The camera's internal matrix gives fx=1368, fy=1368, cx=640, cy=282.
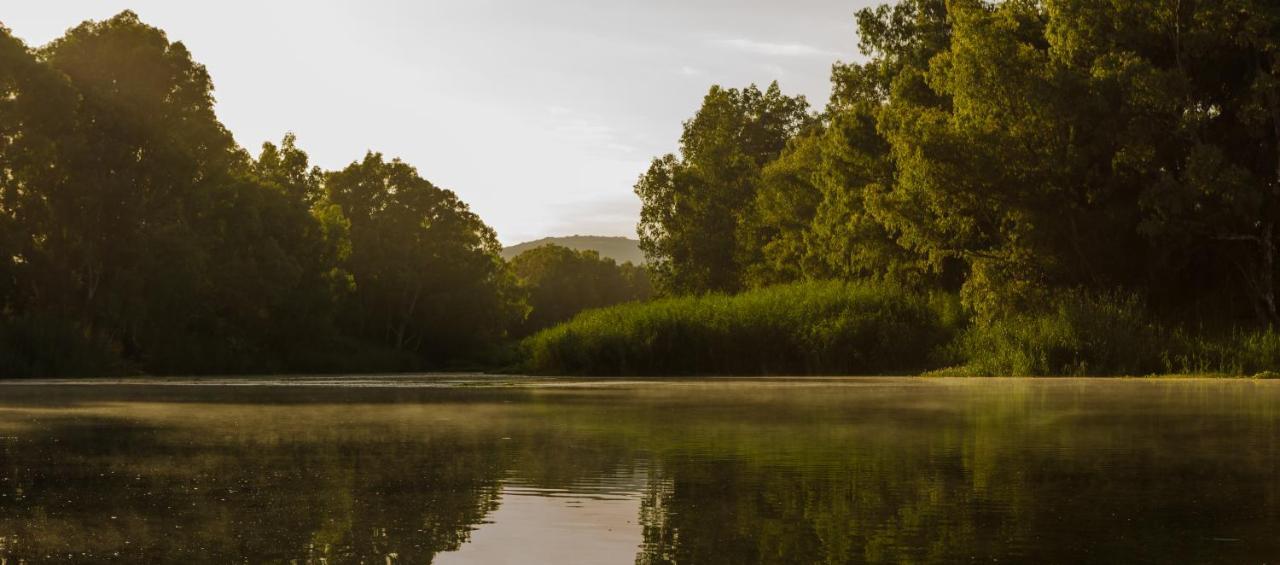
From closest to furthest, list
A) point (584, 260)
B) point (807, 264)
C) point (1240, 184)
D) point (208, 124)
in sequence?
point (1240, 184) → point (807, 264) → point (208, 124) → point (584, 260)

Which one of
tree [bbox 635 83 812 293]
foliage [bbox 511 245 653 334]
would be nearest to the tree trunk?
tree [bbox 635 83 812 293]

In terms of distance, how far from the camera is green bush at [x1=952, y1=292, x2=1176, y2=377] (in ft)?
96.8

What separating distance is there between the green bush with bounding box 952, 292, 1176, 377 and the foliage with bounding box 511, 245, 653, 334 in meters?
99.6

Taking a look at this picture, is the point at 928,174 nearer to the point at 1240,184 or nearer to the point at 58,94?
the point at 1240,184

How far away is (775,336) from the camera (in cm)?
3606

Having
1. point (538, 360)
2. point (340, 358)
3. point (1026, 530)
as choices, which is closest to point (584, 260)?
point (340, 358)

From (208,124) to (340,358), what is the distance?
13514mm

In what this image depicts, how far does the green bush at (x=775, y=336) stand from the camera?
3531 centimetres

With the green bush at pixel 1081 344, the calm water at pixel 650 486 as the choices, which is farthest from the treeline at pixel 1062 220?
the calm water at pixel 650 486

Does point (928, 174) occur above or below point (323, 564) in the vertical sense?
above

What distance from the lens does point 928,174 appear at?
119ft

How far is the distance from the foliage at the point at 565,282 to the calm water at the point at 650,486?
383 ft

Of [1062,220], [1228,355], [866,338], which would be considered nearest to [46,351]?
[866,338]

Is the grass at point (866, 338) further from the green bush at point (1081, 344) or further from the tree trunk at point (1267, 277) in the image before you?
the tree trunk at point (1267, 277)
